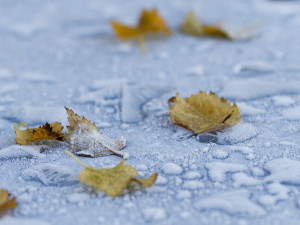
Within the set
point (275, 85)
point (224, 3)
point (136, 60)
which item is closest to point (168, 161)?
point (275, 85)

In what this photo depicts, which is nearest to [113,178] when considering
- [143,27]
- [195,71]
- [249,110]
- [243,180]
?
[243,180]

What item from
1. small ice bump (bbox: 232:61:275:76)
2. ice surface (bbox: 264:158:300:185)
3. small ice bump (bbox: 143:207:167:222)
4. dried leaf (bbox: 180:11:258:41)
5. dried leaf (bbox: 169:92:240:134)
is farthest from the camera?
dried leaf (bbox: 180:11:258:41)

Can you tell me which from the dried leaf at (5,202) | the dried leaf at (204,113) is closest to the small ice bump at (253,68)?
the dried leaf at (204,113)

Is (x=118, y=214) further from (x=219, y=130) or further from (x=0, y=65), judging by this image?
(x=0, y=65)

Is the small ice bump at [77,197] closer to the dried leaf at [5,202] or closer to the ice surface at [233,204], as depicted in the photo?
the dried leaf at [5,202]

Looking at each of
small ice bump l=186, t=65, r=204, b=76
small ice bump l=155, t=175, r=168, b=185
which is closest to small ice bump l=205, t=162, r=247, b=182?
small ice bump l=155, t=175, r=168, b=185

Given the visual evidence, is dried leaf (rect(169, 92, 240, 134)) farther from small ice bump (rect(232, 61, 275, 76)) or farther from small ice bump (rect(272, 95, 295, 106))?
small ice bump (rect(232, 61, 275, 76))

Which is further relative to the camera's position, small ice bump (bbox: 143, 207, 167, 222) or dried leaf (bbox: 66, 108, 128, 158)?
dried leaf (bbox: 66, 108, 128, 158)

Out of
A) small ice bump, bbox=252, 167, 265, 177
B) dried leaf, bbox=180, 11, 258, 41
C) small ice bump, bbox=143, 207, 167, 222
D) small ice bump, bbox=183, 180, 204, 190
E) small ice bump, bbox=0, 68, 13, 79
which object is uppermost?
dried leaf, bbox=180, 11, 258, 41

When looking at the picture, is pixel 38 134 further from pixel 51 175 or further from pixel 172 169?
pixel 172 169
